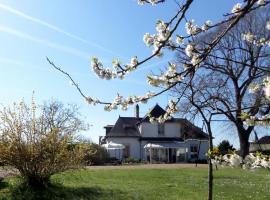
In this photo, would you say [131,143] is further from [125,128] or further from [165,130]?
[165,130]

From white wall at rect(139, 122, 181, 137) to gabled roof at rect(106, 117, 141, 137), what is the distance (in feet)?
3.23

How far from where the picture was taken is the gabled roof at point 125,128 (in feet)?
198

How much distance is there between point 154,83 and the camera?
16.0 ft

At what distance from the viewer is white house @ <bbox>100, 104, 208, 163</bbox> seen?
58.6m

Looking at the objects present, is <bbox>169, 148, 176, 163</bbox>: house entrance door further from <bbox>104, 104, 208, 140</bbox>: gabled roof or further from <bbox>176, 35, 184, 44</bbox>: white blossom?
<bbox>176, 35, 184, 44</bbox>: white blossom

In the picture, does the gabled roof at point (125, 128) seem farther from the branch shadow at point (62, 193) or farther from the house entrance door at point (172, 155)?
the branch shadow at point (62, 193)

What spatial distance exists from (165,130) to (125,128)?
16.1 ft

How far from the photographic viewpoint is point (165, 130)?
61.4 metres

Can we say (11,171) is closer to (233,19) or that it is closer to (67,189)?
(67,189)

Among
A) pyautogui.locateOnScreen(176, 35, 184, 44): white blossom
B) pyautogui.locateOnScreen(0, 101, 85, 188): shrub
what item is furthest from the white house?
pyautogui.locateOnScreen(176, 35, 184, 44): white blossom

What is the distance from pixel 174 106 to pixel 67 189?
996 centimetres

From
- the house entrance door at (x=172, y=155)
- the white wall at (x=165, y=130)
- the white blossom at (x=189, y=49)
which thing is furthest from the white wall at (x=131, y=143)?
the white blossom at (x=189, y=49)

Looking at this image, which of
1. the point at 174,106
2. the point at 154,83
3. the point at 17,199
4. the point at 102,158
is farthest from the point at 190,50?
the point at 102,158

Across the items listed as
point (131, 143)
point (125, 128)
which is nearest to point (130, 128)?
point (125, 128)
